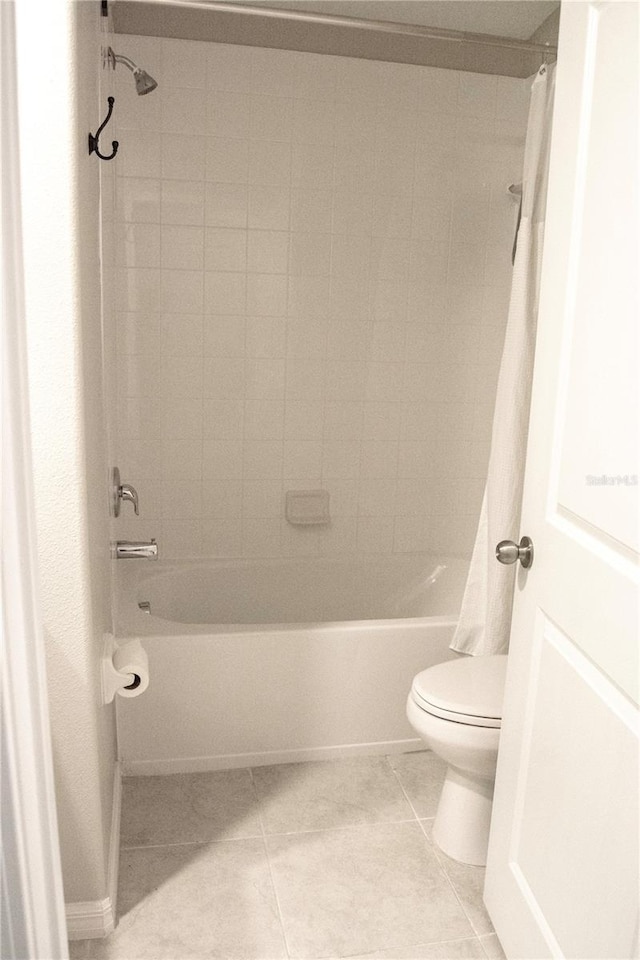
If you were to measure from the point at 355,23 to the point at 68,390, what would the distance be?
4.56 ft

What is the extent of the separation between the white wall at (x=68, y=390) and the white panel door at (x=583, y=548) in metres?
0.87

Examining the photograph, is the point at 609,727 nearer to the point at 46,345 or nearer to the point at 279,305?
the point at 46,345

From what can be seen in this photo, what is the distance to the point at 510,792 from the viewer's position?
65.4 inches

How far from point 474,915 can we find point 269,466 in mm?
1708

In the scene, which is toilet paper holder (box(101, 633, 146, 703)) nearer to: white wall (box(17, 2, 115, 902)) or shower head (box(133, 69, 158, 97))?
white wall (box(17, 2, 115, 902))

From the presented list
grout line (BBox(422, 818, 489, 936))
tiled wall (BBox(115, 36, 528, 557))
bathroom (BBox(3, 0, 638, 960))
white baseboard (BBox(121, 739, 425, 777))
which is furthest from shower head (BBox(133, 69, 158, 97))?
grout line (BBox(422, 818, 489, 936))

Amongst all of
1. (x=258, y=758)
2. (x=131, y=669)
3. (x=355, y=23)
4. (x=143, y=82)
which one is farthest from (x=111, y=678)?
(x=355, y=23)

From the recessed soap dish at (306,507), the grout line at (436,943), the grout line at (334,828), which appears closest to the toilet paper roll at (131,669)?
the grout line at (334,828)

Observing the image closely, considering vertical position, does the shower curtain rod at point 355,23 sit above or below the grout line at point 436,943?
above

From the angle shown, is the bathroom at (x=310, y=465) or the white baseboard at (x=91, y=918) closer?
the bathroom at (x=310, y=465)

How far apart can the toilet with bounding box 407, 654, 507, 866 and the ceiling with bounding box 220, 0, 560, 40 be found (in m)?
2.13

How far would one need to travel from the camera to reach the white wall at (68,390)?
4.49 ft

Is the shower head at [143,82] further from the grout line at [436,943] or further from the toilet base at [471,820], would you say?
the grout line at [436,943]

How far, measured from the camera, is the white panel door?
121 cm
